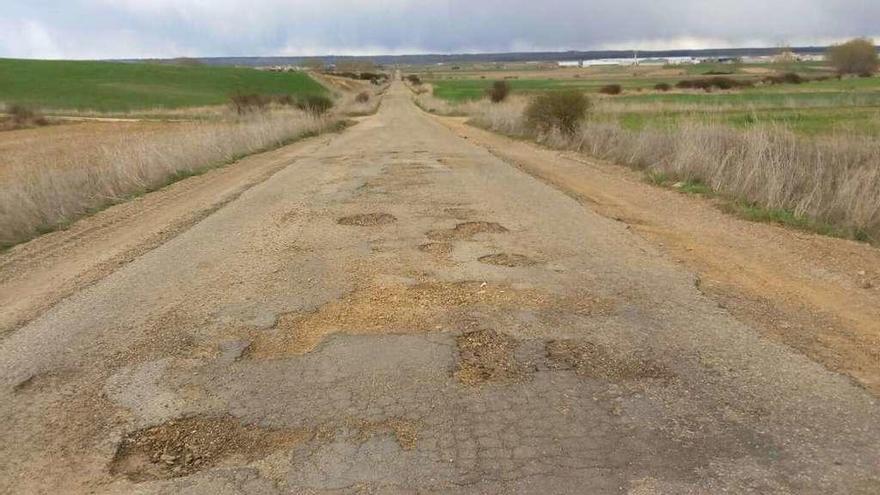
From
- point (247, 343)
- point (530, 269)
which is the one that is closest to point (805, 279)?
point (530, 269)

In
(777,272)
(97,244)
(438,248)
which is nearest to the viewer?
(777,272)

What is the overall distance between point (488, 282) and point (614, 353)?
1818 mm

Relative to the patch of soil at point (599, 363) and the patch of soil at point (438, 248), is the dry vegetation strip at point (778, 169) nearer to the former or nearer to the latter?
the patch of soil at point (438, 248)

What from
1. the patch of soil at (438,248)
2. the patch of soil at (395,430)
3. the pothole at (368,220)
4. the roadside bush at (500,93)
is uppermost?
the roadside bush at (500,93)

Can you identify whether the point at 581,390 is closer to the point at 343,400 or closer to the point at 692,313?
the point at 343,400

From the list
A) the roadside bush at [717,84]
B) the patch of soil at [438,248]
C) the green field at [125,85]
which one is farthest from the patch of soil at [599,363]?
the roadside bush at [717,84]

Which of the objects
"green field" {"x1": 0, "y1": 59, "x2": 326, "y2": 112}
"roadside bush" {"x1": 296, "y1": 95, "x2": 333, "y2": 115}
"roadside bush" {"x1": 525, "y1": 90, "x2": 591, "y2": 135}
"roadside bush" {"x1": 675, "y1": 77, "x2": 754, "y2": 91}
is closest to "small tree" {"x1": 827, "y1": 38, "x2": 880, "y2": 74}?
"roadside bush" {"x1": 675, "y1": 77, "x2": 754, "y2": 91}

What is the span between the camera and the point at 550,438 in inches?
131

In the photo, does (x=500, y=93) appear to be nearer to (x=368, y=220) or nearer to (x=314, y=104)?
(x=314, y=104)

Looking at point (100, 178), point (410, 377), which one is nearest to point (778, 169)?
point (410, 377)

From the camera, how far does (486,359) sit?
4.34 meters

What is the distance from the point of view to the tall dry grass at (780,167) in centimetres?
875

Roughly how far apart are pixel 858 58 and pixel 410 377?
130430 mm

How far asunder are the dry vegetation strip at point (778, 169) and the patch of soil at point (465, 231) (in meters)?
3.78
